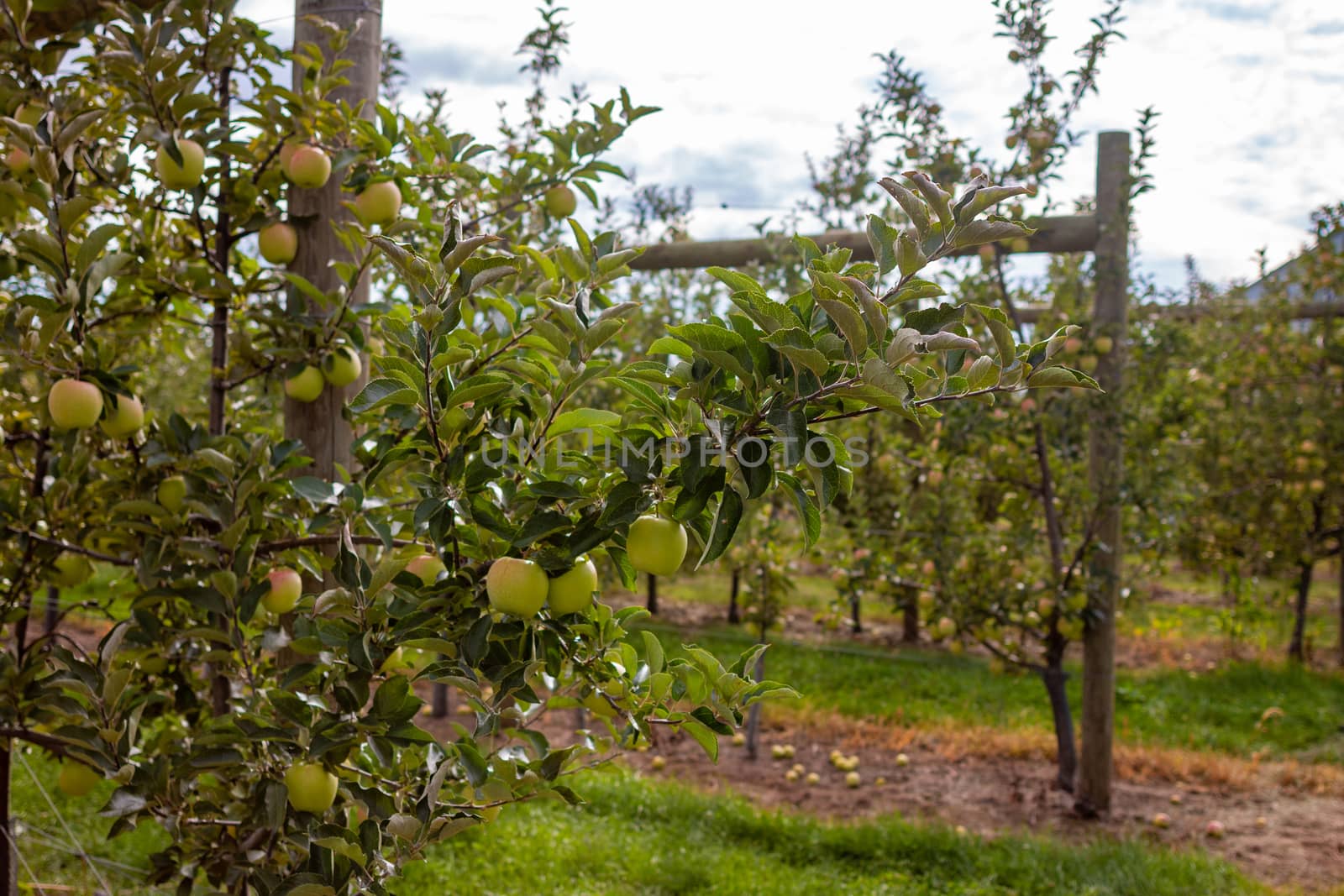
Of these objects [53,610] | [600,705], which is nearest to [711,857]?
[600,705]

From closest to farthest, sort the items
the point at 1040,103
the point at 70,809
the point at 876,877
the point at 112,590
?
1. the point at 112,590
2. the point at 876,877
3. the point at 70,809
4. the point at 1040,103

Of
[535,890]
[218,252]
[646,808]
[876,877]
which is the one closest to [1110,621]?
[876,877]

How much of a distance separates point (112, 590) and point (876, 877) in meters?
2.18

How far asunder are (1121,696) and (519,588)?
4937 mm

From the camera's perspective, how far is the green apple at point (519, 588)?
991 mm

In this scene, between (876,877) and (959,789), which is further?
(959,789)

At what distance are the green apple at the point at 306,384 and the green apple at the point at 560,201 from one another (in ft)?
1.64

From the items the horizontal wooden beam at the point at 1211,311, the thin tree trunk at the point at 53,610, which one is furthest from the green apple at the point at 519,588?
the horizontal wooden beam at the point at 1211,311

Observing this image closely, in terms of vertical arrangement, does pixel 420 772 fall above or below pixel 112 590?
below

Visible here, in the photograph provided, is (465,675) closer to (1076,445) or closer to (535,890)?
(535,890)

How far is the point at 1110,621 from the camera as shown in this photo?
3.42 metres

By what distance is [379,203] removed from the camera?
1.54 m

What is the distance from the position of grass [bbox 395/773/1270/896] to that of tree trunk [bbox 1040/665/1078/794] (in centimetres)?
64

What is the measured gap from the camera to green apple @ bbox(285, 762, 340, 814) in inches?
48.7
